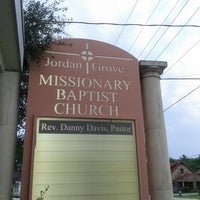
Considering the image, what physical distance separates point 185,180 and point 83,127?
55217mm

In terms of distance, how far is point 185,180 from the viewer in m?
57.4

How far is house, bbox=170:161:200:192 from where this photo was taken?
57.1 meters

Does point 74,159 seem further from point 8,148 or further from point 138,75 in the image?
point 138,75

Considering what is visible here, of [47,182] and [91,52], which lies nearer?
[47,182]

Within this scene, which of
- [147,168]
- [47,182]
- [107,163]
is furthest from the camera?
[147,168]

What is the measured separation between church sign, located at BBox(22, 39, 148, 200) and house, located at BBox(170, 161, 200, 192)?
5364 cm

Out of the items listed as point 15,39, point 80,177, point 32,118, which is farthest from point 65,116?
point 15,39

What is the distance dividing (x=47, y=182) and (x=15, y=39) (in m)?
2.21

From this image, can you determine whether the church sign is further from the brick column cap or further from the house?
the house

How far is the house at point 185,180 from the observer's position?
57094 mm

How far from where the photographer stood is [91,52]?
249 inches

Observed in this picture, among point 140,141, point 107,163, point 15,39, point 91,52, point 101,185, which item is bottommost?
point 101,185

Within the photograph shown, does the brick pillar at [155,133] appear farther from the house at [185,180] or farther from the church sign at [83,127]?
the house at [185,180]

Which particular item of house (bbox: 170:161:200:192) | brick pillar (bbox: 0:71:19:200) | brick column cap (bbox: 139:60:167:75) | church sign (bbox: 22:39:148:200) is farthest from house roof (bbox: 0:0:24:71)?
house (bbox: 170:161:200:192)
